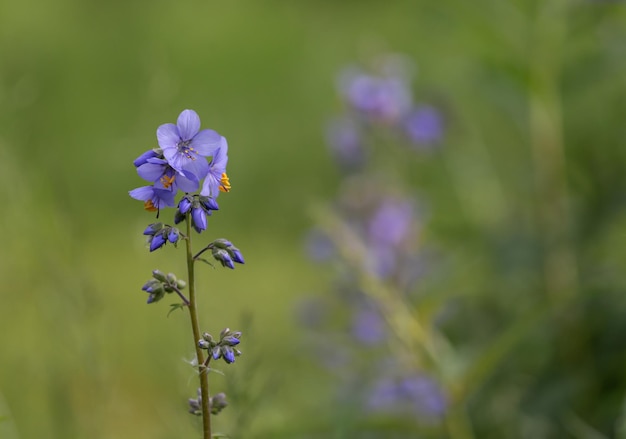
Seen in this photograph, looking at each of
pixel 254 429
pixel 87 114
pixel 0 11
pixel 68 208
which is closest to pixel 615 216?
pixel 254 429

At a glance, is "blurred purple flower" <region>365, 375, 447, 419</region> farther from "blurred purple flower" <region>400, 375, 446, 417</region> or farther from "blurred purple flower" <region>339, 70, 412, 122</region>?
"blurred purple flower" <region>339, 70, 412, 122</region>

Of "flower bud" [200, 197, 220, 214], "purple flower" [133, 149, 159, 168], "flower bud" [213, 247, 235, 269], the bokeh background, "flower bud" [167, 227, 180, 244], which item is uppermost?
the bokeh background

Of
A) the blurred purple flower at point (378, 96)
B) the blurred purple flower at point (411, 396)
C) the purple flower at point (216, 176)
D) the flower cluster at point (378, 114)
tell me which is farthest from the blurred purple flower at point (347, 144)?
the purple flower at point (216, 176)

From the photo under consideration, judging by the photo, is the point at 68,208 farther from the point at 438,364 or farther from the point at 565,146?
the point at 565,146

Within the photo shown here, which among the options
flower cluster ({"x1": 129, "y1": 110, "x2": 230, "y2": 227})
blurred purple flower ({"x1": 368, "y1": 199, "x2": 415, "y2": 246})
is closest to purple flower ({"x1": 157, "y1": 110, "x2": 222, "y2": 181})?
flower cluster ({"x1": 129, "y1": 110, "x2": 230, "y2": 227})

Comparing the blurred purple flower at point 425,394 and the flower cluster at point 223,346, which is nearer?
the flower cluster at point 223,346

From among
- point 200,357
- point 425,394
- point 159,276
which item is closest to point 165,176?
point 159,276

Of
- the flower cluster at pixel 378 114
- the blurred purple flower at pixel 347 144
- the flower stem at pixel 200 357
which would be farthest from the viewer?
the blurred purple flower at pixel 347 144

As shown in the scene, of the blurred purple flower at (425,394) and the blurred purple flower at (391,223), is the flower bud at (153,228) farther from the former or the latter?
the blurred purple flower at (391,223)
